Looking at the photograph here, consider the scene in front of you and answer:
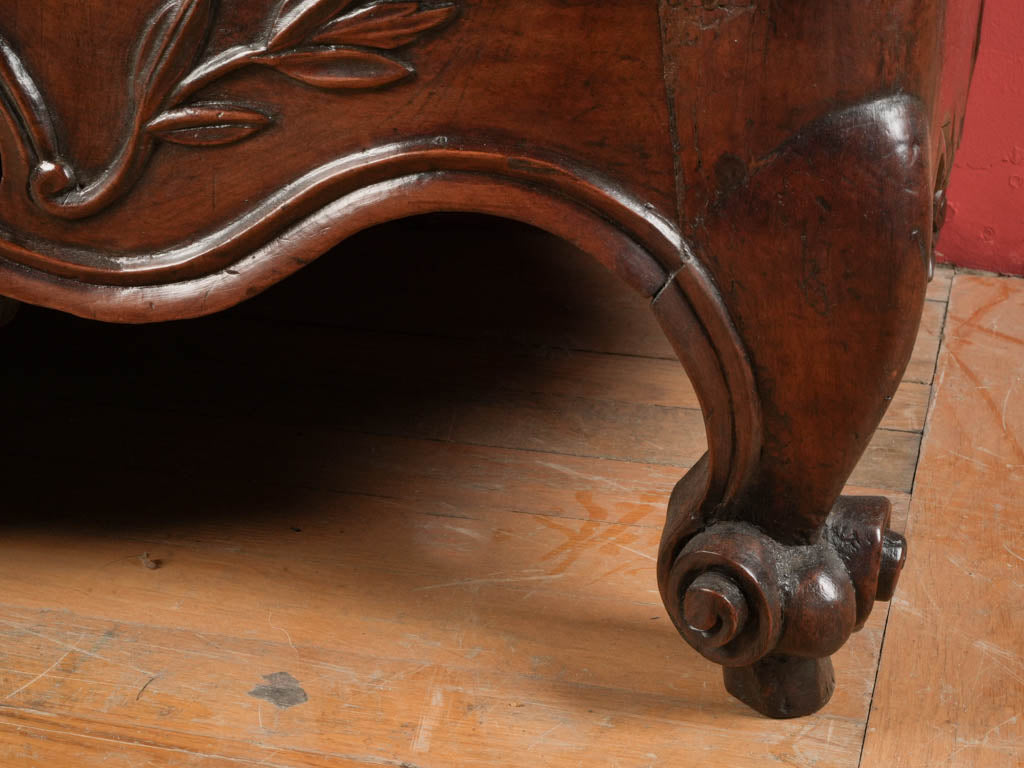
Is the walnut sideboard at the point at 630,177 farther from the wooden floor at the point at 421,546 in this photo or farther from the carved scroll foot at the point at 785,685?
the wooden floor at the point at 421,546

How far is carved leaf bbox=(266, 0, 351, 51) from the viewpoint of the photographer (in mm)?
717

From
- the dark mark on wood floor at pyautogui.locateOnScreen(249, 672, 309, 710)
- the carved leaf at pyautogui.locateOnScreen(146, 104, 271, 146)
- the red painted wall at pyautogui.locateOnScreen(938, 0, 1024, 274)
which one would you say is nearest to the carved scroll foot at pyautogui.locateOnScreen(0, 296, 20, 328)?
the carved leaf at pyautogui.locateOnScreen(146, 104, 271, 146)

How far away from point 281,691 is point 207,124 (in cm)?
39

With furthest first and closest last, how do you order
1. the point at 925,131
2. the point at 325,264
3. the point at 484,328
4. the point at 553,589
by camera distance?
the point at 325,264 < the point at 484,328 < the point at 553,589 < the point at 925,131

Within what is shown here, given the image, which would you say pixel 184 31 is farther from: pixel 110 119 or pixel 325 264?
pixel 325 264

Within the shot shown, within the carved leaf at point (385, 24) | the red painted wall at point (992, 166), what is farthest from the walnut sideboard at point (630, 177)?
the red painted wall at point (992, 166)

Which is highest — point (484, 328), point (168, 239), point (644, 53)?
point (644, 53)

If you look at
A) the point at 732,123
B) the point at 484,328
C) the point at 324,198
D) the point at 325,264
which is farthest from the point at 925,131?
the point at 325,264

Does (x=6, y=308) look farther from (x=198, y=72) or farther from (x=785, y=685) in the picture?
(x=785, y=685)

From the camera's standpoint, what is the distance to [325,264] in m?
1.66

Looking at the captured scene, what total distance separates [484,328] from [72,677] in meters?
0.72

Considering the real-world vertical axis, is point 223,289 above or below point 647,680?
above

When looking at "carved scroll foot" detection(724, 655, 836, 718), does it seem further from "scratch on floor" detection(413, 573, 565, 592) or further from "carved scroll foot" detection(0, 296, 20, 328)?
"carved scroll foot" detection(0, 296, 20, 328)

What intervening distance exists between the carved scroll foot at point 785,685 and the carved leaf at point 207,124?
49 centimetres
